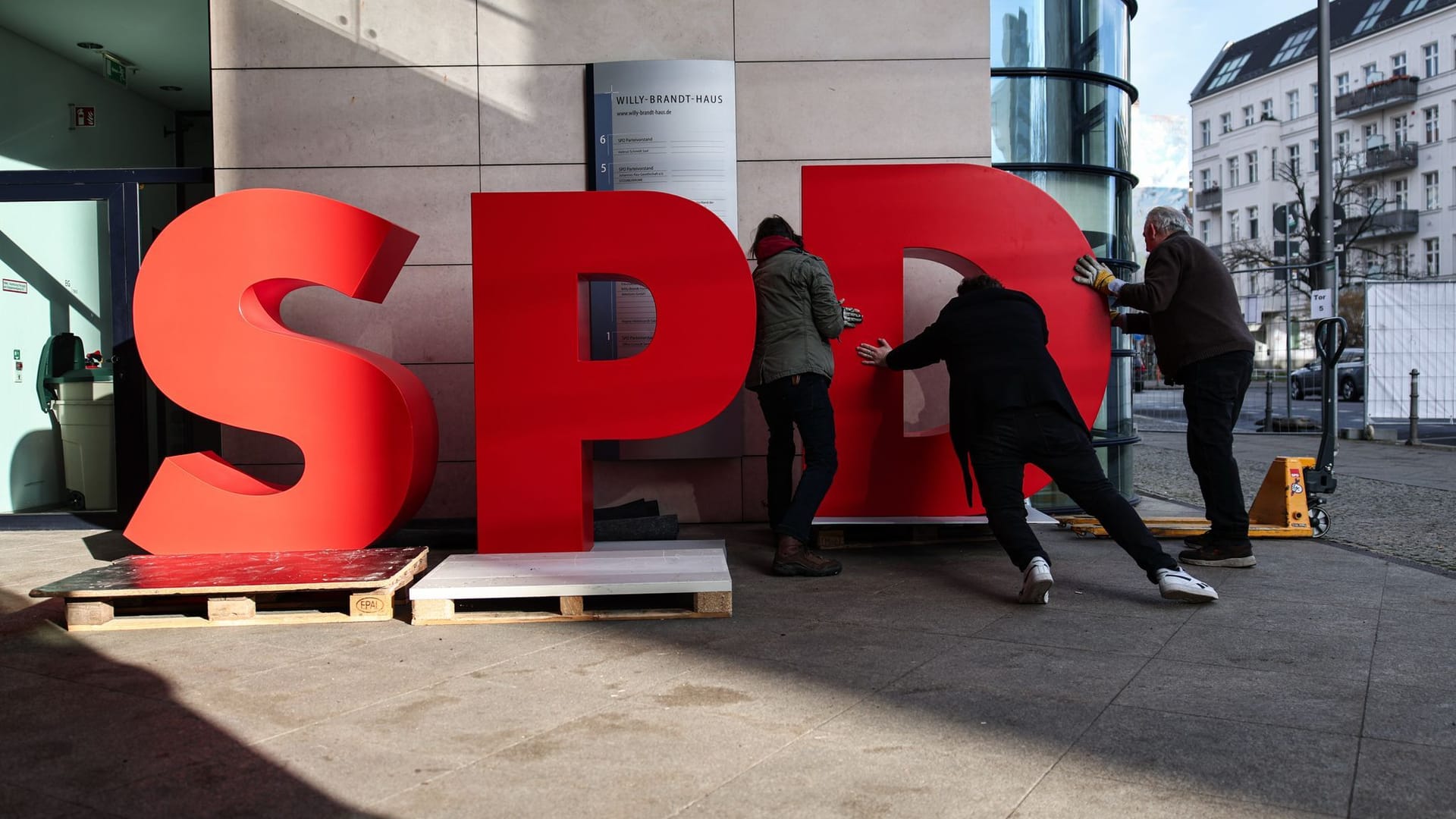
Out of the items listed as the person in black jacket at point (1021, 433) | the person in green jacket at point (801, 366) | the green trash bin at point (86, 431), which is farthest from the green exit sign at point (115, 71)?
the person in black jacket at point (1021, 433)

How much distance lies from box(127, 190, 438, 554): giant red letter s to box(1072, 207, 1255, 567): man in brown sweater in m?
4.18

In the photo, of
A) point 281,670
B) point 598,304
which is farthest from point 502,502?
point 598,304

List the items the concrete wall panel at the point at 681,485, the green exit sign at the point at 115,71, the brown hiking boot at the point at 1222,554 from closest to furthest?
the brown hiking boot at the point at 1222,554 < the concrete wall panel at the point at 681,485 < the green exit sign at the point at 115,71

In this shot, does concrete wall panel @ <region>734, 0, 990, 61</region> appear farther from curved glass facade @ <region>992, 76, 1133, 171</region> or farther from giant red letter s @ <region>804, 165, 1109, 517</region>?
giant red letter s @ <region>804, 165, 1109, 517</region>

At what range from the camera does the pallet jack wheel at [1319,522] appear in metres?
6.76

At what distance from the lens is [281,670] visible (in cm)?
391

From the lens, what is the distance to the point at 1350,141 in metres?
50.9

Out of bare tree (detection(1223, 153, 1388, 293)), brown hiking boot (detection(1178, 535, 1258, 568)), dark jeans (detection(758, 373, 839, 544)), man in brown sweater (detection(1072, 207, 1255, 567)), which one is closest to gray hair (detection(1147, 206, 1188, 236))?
man in brown sweater (detection(1072, 207, 1255, 567))

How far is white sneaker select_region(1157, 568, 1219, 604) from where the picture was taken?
4.73 metres

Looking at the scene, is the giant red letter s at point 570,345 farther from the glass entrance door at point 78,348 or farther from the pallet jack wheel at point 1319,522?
the pallet jack wheel at point 1319,522

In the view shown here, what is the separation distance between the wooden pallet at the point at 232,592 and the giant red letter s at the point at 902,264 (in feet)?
8.72

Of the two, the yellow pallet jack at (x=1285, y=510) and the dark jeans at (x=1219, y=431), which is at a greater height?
the dark jeans at (x=1219, y=431)

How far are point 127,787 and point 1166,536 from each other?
5905mm

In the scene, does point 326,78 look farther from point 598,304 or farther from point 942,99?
point 942,99
